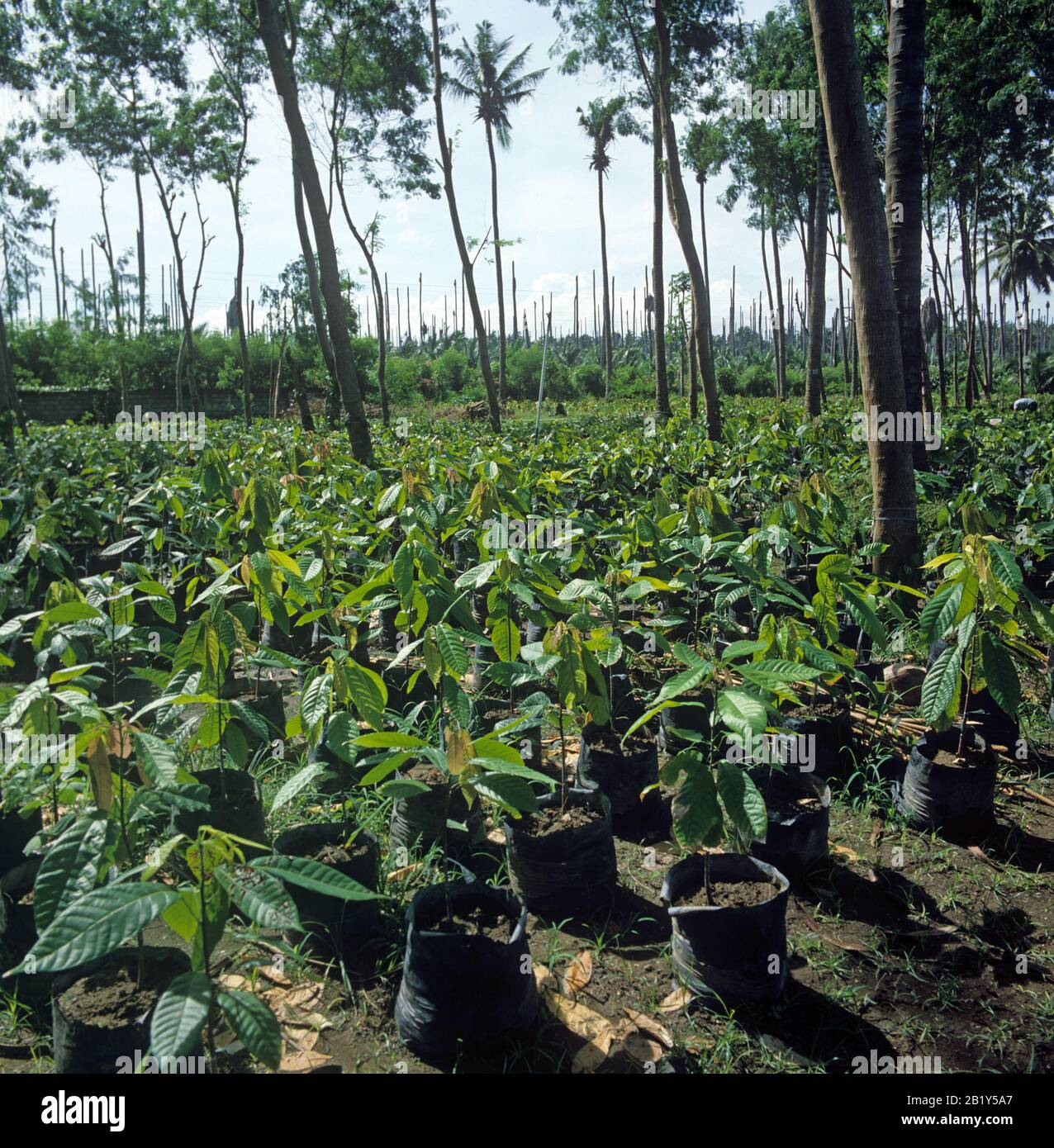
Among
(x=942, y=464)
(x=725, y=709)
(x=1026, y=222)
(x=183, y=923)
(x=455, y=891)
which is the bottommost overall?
(x=455, y=891)

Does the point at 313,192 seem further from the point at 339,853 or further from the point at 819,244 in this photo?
the point at 819,244

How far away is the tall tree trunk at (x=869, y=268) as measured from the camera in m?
4.18

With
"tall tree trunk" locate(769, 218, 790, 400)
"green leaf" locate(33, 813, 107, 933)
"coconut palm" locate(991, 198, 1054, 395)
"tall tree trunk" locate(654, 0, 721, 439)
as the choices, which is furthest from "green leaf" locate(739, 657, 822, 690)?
"coconut palm" locate(991, 198, 1054, 395)

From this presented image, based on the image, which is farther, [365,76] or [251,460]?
[365,76]

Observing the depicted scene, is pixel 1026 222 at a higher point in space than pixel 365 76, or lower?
higher

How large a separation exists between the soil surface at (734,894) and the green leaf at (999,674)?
804 mm

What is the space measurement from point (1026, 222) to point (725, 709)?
4448 cm

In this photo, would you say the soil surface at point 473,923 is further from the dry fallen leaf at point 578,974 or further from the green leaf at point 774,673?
the green leaf at point 774,673

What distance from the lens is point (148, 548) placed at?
4.09 metres

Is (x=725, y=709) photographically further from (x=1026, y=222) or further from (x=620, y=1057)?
(x=1026, y=222)

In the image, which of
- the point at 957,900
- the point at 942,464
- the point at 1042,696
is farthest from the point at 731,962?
the point at 942,464

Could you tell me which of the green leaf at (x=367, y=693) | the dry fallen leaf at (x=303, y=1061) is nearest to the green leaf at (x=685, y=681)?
the green leaf at (x=367, y=693)

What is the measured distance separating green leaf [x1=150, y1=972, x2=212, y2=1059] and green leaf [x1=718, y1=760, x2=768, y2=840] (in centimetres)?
104

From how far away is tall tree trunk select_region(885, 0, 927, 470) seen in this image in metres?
5.80
